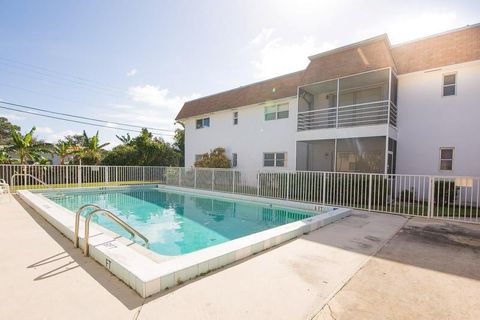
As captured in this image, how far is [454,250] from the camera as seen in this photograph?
535 cm

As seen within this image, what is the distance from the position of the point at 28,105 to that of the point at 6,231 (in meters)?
24.3

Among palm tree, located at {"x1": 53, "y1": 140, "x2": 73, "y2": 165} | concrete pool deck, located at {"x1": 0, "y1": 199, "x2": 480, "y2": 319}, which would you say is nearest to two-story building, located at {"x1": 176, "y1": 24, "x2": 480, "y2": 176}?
concrete pool deck, located at {"x1": 0, "y1": 199, "x2": 480, "y2": 319}

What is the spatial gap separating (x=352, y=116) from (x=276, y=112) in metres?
5.08

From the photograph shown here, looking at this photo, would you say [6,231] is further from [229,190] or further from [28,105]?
[28,105]

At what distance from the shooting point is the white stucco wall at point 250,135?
16359 millimetres

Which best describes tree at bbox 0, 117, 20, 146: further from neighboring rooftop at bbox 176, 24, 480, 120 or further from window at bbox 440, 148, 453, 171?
window at bbox 440, 148, 453, 171

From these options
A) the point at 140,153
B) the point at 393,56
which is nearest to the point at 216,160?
the point at 140,153

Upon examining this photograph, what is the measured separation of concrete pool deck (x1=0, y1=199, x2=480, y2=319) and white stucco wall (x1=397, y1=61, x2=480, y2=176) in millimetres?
7556

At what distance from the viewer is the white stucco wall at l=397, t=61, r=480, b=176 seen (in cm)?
1101

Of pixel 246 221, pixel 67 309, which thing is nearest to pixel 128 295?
pixel 67 309

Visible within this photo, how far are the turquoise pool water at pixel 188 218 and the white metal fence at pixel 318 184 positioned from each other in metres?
1.45

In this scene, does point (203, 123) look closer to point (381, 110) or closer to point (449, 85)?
point (381, 110)

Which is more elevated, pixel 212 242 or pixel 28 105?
pixel 28 105

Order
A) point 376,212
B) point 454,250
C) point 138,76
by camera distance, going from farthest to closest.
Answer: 1. point 138,76
2. point 376,212
3. point 454,250
